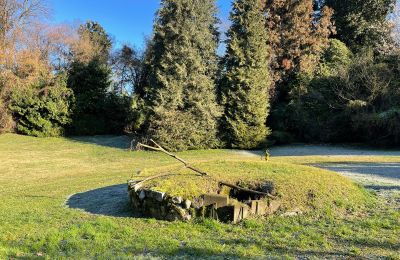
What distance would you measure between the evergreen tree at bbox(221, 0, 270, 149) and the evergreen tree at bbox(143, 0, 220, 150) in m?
1.17

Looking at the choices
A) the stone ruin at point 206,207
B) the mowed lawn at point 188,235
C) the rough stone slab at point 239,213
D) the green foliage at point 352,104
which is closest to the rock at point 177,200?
the stone ruin at point 206,207

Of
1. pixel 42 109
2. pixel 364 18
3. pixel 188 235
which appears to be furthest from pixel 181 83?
pixel 188 235

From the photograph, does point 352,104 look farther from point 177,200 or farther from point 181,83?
point 177,200

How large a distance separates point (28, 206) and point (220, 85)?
17.7 metres

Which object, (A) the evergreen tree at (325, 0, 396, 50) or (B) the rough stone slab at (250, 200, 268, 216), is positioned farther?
(A) the evergreen tree at (325, 0, 396, 50)

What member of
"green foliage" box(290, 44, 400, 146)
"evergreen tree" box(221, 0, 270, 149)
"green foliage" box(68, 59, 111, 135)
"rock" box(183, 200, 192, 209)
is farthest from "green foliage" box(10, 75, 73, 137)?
"rock" box(183, 200, 192, 209)

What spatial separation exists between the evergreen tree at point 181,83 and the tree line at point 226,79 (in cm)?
6

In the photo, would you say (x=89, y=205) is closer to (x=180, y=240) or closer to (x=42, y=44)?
(x=180, y=240)

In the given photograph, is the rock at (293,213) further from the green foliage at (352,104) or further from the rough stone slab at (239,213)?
the green foliage at (352,104)

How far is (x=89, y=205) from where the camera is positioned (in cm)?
783

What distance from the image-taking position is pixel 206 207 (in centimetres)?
625

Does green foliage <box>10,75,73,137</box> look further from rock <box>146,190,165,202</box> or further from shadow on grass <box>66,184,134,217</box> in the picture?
rock <box>146,190,165,202</box>

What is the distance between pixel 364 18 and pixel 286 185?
90.7 feet

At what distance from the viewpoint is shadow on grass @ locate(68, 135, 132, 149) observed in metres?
23.4
